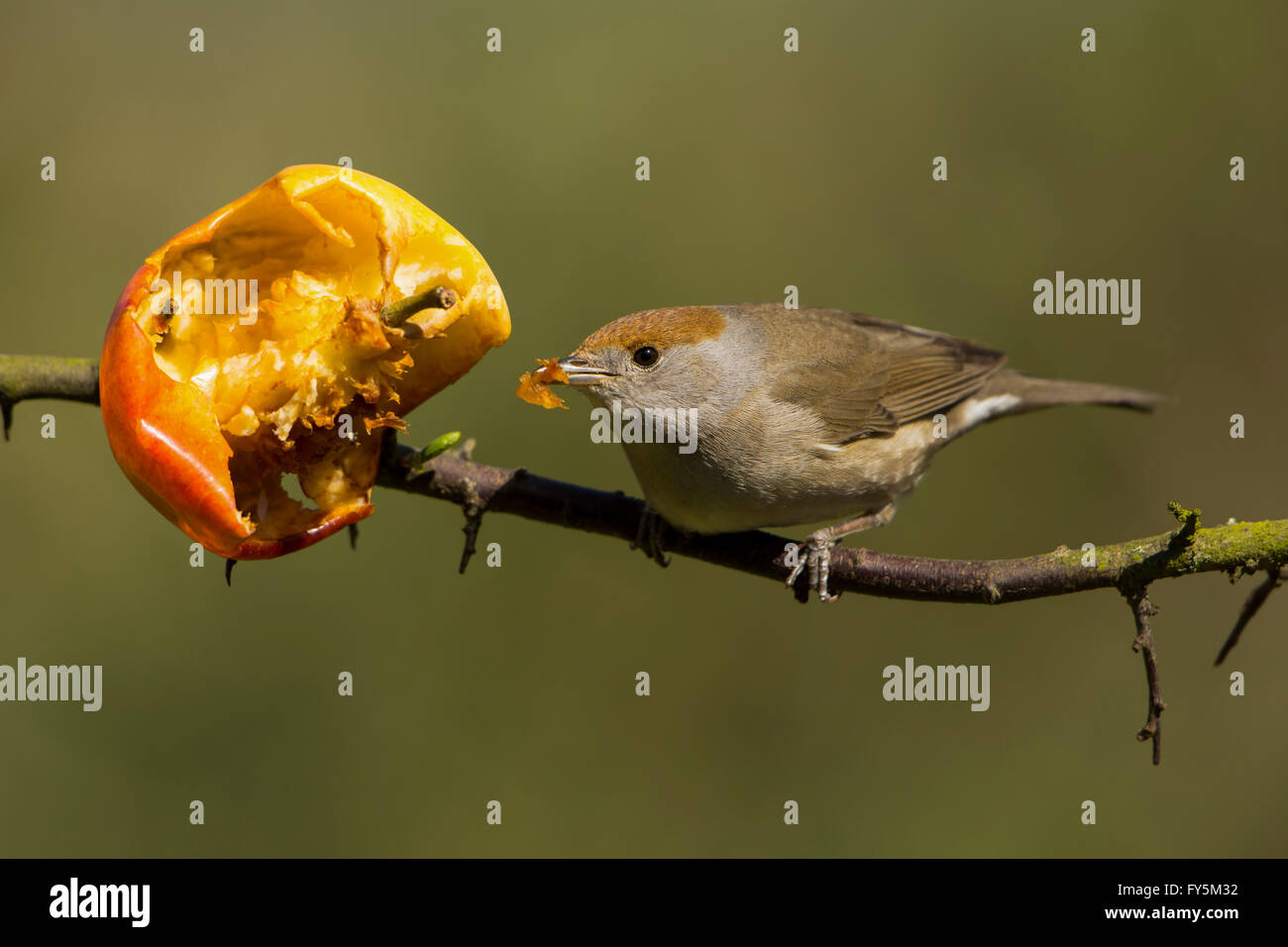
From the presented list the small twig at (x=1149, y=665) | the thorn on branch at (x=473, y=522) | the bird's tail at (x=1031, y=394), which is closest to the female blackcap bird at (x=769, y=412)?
the bird's tail at (x=1031, y=394)

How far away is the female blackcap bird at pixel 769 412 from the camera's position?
418cm

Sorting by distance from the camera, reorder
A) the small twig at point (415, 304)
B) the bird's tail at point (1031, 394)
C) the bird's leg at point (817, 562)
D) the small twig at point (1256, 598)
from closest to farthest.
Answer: the small twig at point (415, 304) → the small twig at point (1256, 598) → the bird's leg at point (817, 562) → the bird's tail at point (1031, 394)

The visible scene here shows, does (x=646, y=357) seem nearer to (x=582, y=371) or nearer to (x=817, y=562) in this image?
(x=582, y=371)

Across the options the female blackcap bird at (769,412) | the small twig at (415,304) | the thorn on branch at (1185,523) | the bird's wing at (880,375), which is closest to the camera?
the thorn on branch at (1185,523)

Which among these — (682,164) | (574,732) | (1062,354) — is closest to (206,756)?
(574,732)

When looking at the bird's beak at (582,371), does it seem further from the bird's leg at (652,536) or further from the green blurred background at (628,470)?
the green blurred background at (628,470)

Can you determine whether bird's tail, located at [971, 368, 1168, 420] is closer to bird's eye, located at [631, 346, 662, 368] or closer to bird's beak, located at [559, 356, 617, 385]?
bird's eye, located at [631, 346, 662, 368]

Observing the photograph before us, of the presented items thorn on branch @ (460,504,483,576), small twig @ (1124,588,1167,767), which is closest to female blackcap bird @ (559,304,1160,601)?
thorn on branch @ (460,504,483,576)

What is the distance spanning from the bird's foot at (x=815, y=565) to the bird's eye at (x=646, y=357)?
3.37 feet

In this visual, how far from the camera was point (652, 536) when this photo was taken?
4.03 meters

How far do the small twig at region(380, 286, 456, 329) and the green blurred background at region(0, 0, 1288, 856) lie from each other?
2.78 meters

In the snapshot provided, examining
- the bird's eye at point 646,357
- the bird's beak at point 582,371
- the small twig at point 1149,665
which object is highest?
the bird's eye at point 646,357

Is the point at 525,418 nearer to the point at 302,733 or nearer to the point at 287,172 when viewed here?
the point at 302,733

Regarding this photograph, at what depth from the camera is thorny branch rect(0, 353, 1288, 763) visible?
9.39 ft
